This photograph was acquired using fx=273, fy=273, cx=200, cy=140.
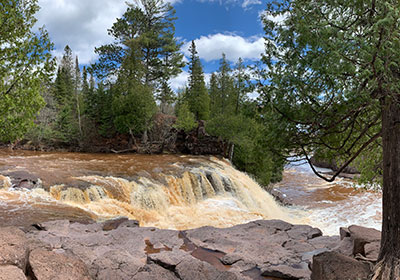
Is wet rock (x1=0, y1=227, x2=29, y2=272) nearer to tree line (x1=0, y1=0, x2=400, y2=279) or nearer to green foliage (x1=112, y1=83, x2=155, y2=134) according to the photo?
tree line (x1=0, y1=0, x2=400, y2=279)

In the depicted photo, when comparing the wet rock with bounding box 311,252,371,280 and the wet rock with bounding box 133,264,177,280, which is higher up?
the wet rock with bounding box 311,252,371,280

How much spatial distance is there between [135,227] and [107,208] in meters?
2.57

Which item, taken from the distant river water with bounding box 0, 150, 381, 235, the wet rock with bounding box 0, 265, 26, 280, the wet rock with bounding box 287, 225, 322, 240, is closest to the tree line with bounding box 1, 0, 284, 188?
the distant river water with bounding box 0, 150, 381, 235

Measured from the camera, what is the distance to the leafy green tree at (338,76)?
2.83 meters

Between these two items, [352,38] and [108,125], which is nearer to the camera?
[352,38]

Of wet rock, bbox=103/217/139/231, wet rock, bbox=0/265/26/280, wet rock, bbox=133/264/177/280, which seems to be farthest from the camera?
wet rock, bbox=103/217/139/231

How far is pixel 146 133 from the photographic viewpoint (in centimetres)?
2788

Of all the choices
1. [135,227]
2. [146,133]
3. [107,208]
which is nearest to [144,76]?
[146,133]

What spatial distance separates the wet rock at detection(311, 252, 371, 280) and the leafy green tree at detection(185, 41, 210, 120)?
30.5m

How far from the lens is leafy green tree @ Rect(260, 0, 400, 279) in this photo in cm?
283

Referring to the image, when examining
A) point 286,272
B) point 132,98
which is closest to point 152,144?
point 132,98

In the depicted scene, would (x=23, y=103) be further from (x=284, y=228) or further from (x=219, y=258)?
(x=284, y=228)

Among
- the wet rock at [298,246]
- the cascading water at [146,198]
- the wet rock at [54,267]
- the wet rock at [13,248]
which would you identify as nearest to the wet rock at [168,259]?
the wet rock at [54,267]

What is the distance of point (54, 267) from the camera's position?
3930mm
